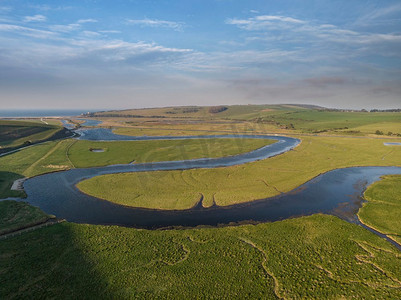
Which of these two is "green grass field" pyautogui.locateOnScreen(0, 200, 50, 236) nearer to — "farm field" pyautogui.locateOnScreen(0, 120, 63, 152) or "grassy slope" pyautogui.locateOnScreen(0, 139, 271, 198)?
"grassy slope" pyautogui.locateOnScreen(0, 139, 271, 198)

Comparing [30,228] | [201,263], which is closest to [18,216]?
[30,228]

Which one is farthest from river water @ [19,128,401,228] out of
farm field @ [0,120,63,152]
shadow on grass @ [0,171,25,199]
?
farm field @ [0,120,63,152]

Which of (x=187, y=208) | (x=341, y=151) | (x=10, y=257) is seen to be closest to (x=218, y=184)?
(x=187, y=208)

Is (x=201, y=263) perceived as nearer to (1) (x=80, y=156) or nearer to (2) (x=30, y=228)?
(2) (x=30, y=228)

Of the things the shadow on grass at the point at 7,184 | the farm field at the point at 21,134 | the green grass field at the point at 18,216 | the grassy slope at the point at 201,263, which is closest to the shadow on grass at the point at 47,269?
the grassy slope at the point at 201,263

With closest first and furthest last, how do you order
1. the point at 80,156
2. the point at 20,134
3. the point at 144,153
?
the point at 80,156, the point at 144,153, the point at 20,134

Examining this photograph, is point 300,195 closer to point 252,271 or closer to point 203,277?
point 252,271
